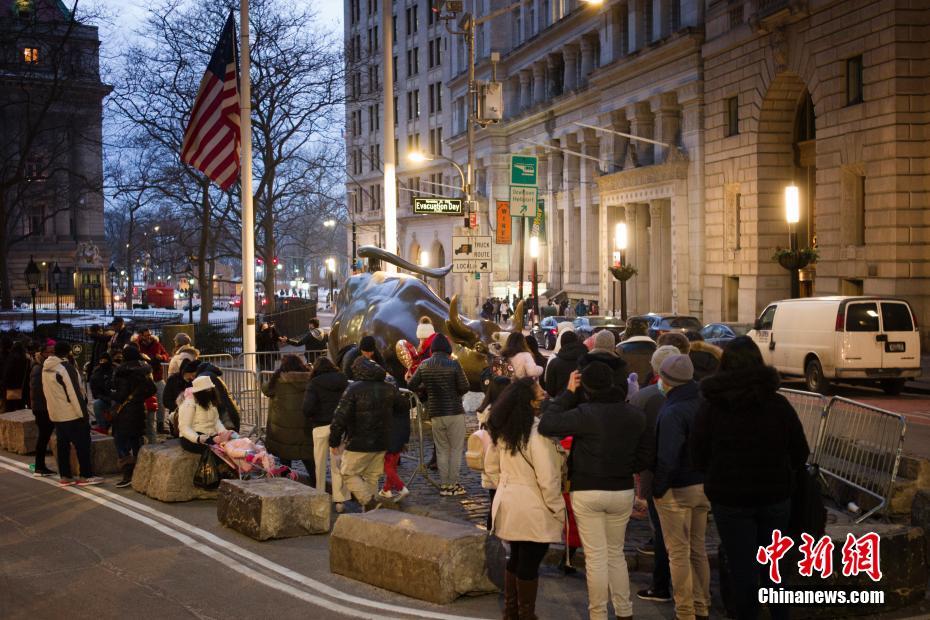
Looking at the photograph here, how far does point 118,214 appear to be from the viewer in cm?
14025

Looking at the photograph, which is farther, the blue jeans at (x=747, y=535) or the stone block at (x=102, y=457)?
the stone block at (x=102, y=457)

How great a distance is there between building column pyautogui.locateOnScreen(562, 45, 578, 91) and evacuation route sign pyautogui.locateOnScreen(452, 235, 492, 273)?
4364 centimetres

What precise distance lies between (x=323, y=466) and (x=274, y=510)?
1.69 metres

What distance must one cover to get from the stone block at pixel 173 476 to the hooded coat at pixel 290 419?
1.00 meters

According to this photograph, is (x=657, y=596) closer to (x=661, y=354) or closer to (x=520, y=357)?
(x=661, y=354)

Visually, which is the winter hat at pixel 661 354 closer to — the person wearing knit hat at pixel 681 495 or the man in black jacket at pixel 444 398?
the person wearing knit hat at pixel 681 495

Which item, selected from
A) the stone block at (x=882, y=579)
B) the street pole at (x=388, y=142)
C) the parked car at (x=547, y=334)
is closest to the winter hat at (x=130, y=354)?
the stone block at (x=882, y=579)

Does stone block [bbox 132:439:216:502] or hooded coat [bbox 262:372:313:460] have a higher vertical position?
hooded coat [bbox 262:372:313:460]

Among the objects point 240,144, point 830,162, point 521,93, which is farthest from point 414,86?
point 240,144

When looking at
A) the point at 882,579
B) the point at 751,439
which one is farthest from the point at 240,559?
the point at 882,579

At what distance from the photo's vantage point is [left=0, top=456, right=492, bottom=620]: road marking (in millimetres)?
8094

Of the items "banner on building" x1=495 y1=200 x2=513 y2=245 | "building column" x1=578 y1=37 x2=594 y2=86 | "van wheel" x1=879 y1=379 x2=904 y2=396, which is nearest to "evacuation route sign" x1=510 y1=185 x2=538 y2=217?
"banner on building" x1=495 y1=200 x2=513 y2=245

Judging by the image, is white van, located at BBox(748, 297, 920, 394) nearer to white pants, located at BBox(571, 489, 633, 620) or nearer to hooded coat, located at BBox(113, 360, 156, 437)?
hooded coat, located at BBox(113, 360, 156, 437)

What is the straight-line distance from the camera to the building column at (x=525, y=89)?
237 feet
